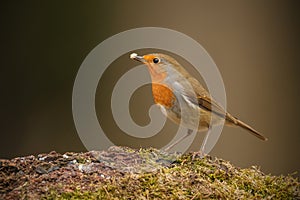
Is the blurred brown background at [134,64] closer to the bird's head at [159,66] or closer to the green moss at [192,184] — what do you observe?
the bird's head at [159,66]

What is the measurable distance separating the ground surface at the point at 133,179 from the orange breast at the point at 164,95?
47 centimetres

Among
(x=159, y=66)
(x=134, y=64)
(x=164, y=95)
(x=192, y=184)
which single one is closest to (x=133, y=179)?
(x=192, y=184)

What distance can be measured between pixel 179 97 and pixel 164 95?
0.08 metres

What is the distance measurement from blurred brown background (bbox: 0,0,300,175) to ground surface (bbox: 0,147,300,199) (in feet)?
6.06

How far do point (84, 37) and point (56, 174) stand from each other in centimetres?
258

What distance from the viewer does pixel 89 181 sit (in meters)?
1.76

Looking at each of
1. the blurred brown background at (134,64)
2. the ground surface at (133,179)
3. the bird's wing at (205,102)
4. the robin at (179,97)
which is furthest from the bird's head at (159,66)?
the blurred brown background at (134,64)

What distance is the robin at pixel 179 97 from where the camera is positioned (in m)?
2.54

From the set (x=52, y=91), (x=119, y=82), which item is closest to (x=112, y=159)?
(x=119, y=82)

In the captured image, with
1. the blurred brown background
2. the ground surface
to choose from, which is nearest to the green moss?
the ground surface

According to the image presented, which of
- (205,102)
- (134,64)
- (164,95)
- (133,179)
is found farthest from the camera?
(134,64)

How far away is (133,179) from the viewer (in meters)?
1.75

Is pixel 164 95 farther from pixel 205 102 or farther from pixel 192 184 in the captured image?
pixel 192 184

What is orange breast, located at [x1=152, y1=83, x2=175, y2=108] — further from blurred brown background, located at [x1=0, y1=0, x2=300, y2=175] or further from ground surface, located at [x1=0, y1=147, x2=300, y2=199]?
Result: blurred brown background, located at [x1=0, y1=0, x2=300, y2=175]
